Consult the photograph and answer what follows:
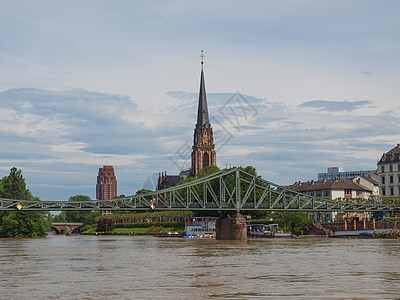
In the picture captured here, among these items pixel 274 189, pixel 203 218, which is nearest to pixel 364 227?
pixel 274 189

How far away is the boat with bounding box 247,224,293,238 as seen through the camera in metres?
120

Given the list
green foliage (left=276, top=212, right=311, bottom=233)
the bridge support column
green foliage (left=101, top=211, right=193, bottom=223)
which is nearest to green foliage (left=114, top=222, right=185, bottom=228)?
green foliage (left=101, top=211, right=193, bottom=223)

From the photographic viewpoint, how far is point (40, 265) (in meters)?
43.3

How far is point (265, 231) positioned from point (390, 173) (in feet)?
100

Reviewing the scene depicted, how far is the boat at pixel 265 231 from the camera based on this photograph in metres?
120

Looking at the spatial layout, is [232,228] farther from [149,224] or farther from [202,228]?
[149,224]

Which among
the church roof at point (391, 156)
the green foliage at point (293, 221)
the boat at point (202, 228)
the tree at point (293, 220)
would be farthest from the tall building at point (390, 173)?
the boat at point (202, 228)

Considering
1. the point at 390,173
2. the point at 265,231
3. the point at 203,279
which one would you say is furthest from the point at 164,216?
the point at 203,279

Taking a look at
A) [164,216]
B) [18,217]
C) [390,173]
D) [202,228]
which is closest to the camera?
[18,217]

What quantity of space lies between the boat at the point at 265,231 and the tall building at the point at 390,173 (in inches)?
1024

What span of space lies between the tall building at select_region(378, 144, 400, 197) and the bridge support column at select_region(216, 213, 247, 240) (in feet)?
140

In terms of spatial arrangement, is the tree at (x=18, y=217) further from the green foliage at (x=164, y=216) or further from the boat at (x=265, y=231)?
the green foliage at (x=164, y=216)

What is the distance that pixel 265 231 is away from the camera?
130125 millimetres

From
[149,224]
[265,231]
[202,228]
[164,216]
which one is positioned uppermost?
[164,216]
